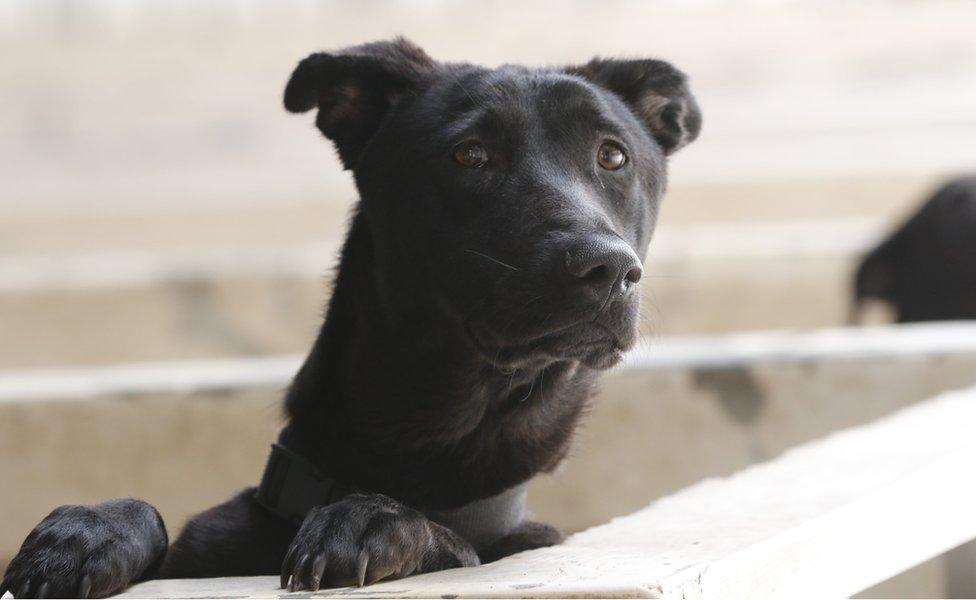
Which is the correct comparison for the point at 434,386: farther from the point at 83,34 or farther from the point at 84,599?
the point at 83,34

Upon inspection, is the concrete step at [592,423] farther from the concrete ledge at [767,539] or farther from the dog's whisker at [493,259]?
the dog's whisker at [493,259]

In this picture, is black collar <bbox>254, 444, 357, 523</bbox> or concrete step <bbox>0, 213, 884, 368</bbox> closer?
black collar <bbox>254, 444, 357, 523</bbox>

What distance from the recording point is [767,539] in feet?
6.02

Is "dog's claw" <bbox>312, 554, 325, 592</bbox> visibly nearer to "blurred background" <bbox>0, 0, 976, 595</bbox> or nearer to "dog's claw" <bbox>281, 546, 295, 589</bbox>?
"dog's claw" <bbox>281, 546, 295, 589</bbox>

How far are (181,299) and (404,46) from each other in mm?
6445

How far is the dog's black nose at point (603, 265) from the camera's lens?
1.93 m

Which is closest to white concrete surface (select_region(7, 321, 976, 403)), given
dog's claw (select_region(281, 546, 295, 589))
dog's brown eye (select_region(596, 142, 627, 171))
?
dog's brown eye (select_region(596, 142, 627, 171))

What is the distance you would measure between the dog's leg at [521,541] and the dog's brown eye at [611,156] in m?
0.68

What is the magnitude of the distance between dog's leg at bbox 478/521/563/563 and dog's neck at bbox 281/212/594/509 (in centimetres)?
9

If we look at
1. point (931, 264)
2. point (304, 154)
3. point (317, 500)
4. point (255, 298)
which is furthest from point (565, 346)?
point (304, 154)

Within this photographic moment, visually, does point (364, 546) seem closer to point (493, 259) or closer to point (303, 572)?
point (303, 572)

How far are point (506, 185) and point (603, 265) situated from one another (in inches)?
13.2

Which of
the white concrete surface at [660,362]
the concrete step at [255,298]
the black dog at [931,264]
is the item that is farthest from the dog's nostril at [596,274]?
the concrete step at [255,298]

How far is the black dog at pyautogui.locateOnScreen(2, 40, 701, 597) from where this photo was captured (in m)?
2.05
